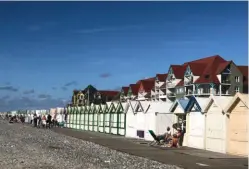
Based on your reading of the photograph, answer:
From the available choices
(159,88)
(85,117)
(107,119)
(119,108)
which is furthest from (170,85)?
(119,108)

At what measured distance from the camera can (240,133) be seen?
22.6 meters

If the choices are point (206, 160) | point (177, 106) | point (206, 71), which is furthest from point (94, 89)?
point (206, 160)

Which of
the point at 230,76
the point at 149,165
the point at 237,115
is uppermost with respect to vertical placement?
the point at 230,76

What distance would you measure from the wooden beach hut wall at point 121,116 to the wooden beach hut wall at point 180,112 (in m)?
10.9

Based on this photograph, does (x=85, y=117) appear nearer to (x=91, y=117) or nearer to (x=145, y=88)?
(x=91, y=117)

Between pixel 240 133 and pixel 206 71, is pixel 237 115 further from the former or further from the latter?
pixel 206 71

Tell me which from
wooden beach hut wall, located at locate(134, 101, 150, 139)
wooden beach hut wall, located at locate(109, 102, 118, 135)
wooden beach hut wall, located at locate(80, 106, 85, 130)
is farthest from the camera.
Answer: wooden beach hut wall, located at locate(80, 106, 85, 130)

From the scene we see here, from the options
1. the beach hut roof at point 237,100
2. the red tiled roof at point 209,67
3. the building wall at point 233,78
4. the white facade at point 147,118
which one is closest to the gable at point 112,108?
the white facade at point 147,118

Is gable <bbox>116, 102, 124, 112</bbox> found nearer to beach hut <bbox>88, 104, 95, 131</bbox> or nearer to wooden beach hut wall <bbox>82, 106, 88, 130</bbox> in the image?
beach hut <bbox>88, 104, 95, 131</bbox>

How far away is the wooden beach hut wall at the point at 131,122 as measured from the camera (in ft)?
127

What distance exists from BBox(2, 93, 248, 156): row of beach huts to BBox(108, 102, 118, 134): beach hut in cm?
31

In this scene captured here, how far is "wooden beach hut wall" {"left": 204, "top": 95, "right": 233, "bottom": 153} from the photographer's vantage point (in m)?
23.9

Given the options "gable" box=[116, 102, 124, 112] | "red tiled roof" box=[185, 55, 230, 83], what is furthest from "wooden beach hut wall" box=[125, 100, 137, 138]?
"red tiled roof" box=[185, 55, 230, 83]

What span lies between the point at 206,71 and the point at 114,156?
83.9m
